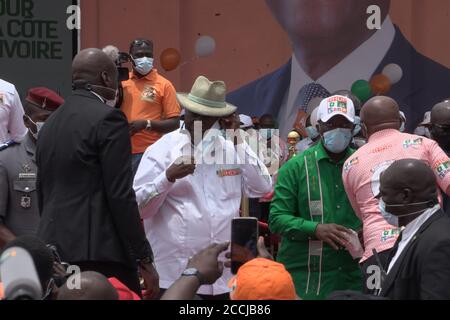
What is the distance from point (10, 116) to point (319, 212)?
2359 millimetres

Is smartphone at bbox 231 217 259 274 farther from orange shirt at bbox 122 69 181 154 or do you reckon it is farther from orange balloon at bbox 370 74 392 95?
orange balloon at bbox 370 74 392 95

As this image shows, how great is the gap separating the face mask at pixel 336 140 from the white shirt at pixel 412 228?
1.63 m

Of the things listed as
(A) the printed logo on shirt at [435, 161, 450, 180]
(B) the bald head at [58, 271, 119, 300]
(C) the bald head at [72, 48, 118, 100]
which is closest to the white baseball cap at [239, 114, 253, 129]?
(A) the printed logo on shirt at [435, 161, 450, 180]

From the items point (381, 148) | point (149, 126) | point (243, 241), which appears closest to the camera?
point (243, 241)

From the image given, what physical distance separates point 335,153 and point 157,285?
1.61 metres

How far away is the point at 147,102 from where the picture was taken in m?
9.05

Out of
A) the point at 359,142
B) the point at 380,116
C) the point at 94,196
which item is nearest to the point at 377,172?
the point at 380,116

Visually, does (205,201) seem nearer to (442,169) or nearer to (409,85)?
(442,169)

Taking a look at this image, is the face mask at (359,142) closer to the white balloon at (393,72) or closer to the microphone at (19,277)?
the white balloon at (393,72)

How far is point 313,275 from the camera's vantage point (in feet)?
20.2

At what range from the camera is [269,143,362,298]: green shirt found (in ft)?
20.1

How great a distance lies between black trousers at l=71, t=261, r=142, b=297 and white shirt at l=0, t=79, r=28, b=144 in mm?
2299

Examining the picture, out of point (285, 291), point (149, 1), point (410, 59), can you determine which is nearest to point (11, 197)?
point (285, 291)
